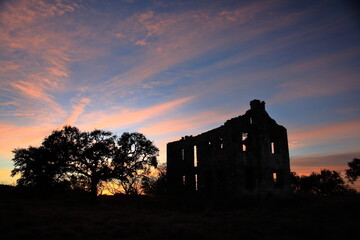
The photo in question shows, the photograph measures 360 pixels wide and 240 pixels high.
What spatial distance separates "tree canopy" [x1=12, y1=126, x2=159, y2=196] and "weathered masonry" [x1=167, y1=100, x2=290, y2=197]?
7217 mm

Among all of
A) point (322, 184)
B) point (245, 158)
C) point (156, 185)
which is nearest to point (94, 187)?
point (156, 185)

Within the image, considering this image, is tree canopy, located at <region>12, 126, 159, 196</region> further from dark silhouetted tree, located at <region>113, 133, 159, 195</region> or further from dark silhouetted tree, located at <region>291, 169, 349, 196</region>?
dark silhouetted tree, located at <region>291, 169, 349, 196</region>

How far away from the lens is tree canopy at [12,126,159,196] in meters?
22.5

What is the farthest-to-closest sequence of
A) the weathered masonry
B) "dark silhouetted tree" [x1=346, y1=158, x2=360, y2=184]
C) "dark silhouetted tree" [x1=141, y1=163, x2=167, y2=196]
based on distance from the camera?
"dark silhouetted tree" [x1=346, y1=158, x2=360, y2=184], "dark silhouetted tree" [x1=141, y1=163, x2=167, y2=196], the weathered masonry

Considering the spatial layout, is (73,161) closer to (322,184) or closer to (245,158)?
(245,158)

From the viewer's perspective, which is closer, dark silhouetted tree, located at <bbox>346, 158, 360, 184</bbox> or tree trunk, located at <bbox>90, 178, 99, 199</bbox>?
tree trunk, located at <bbox>90, 178, 99, 199</bbox>

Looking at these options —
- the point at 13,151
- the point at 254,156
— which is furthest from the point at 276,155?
the point at 13,151

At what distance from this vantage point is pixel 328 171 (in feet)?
118

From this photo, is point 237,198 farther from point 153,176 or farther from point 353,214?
point 153,176

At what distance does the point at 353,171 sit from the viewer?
34719 millimetres

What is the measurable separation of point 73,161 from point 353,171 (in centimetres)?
3460

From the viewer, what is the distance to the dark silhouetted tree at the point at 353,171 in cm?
3444

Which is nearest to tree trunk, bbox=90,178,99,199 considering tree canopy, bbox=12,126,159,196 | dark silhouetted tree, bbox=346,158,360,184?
tree canopy, bbox=12,126,159,196

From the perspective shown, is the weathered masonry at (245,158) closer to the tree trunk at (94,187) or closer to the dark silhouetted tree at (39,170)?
the tree trunk at (94,187)
